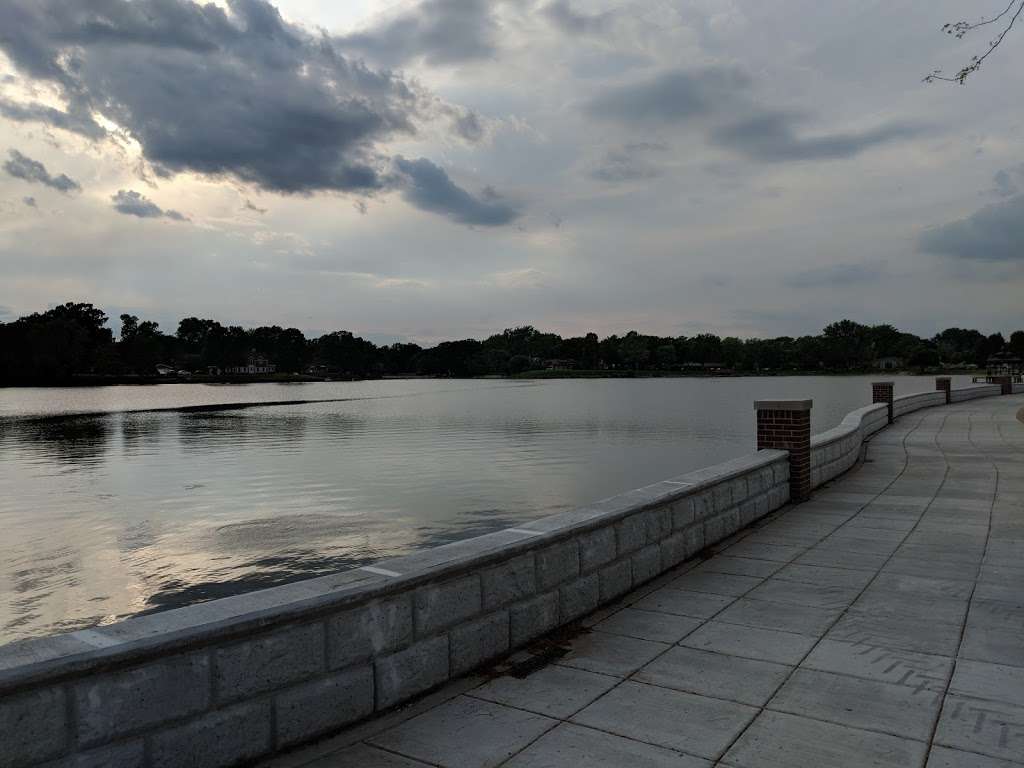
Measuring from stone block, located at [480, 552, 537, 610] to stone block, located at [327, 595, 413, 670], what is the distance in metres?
0.63

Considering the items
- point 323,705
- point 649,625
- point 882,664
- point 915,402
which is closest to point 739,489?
point 649,625

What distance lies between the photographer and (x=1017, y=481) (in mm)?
11375

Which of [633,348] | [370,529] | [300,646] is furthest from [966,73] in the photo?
[633,348]

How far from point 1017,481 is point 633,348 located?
612 ft

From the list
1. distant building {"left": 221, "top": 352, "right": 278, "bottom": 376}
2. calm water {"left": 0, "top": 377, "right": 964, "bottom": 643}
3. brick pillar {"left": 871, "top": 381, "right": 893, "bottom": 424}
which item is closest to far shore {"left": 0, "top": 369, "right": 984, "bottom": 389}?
distant building {"left": 221, "top": 352, "right": 278, "bottom": 376}

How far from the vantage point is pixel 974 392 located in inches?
1473

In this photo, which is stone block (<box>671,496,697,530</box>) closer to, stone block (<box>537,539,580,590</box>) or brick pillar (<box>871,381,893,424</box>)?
stone block (<box>537,539,580,590</box>)

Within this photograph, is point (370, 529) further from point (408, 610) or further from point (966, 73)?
point (966, 73)

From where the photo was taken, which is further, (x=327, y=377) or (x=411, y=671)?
(x=327, y=377)

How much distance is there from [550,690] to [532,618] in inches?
27.2

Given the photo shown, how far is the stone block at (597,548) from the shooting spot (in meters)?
5.16

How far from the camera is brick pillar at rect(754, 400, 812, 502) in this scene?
944 centimetres

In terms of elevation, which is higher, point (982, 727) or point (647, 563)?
point (647, 563)

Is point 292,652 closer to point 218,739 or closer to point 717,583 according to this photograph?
point 218,739
